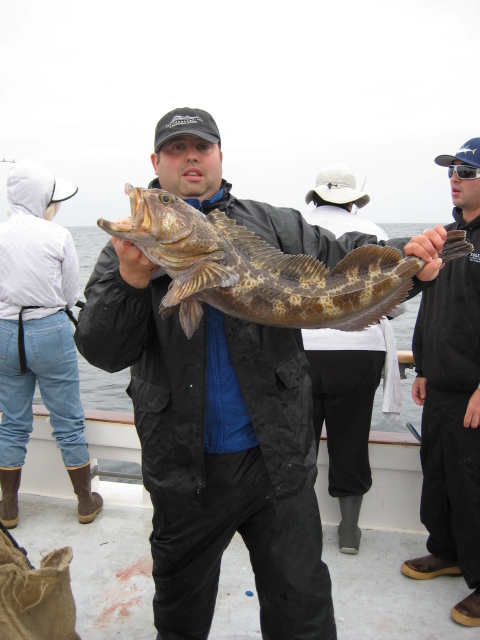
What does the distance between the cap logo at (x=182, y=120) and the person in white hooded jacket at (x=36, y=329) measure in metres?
2.17

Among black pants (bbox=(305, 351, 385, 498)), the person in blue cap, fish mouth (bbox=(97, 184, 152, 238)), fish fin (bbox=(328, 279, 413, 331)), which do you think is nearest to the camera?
fish mouth (bbox=(97, 184, 152, 238))

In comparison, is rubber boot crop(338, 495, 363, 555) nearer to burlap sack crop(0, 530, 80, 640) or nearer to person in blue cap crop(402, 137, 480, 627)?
person in blue cap crop(402, 137, 480, 627)

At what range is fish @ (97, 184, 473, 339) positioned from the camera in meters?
2.40

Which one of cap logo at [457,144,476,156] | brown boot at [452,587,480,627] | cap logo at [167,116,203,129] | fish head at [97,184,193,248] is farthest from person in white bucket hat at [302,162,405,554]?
fish head at [97,184,193,248]

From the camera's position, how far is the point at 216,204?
2930mm

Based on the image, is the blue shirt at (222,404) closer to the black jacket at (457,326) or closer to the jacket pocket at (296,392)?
the jacket pocket at (296,392)

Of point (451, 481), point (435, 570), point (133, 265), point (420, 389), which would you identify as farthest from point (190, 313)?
point (435, 570)

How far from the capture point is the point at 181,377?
8.98 feet

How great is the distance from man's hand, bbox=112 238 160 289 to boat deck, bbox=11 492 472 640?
2.30 meters

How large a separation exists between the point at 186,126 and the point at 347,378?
87.0 inches

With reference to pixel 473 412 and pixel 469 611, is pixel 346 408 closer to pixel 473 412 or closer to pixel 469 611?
pixel 473 412

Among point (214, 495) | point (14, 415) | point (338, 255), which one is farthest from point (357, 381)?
point (14, 415)

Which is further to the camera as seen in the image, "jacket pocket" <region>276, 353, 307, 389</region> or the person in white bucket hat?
the person in white bucket hat

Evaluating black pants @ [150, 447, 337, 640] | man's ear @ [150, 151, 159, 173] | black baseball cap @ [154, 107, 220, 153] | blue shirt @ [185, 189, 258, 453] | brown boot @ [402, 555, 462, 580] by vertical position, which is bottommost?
brown boot @ [402, 555, 462, 580]
